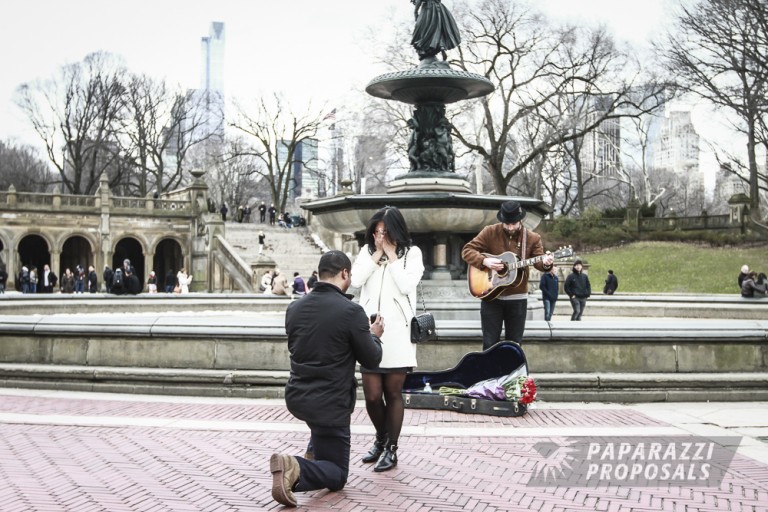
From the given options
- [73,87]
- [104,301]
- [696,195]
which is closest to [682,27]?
[104,301]

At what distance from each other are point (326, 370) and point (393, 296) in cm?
105

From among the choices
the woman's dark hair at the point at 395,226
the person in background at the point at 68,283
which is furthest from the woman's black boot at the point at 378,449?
the person in background at the point at 68,283

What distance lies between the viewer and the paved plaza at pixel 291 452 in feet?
18.1

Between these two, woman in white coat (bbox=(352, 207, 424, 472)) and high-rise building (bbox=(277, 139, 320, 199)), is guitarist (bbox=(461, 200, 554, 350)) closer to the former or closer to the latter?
woman in white coat (bbox=(352, 207, 424, 472))

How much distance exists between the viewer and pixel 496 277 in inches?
329

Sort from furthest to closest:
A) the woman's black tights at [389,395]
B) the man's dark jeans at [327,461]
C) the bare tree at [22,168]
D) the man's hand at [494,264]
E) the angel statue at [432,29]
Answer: the bare tree at [22,168] < the angel statue at [432,29] < the man's hand at [494,264] < the woman's black tights at [389,395] < the man's dark jeans at [327,461]

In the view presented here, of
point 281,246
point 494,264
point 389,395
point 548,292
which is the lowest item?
point 389,395

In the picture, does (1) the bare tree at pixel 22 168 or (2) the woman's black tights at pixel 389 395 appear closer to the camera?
(2) the woman's black tights at pixel 389 395

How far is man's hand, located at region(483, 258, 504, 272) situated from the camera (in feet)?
26.9

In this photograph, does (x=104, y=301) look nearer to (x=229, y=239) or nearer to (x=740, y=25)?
(x=229, y=239)

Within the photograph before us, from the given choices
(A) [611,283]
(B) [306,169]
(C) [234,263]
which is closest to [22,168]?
(B) [306,169]

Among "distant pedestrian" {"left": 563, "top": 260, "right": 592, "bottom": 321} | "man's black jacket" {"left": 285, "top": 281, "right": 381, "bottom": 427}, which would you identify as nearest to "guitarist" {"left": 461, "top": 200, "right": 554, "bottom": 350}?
A: "man's black jacket" {"left": 285, "top": 281, "right": 381, "bottom": 427}

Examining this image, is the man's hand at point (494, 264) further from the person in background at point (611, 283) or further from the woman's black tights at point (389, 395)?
the person in background at point (611, 283)

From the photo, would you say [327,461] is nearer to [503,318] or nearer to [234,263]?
[503,318]
